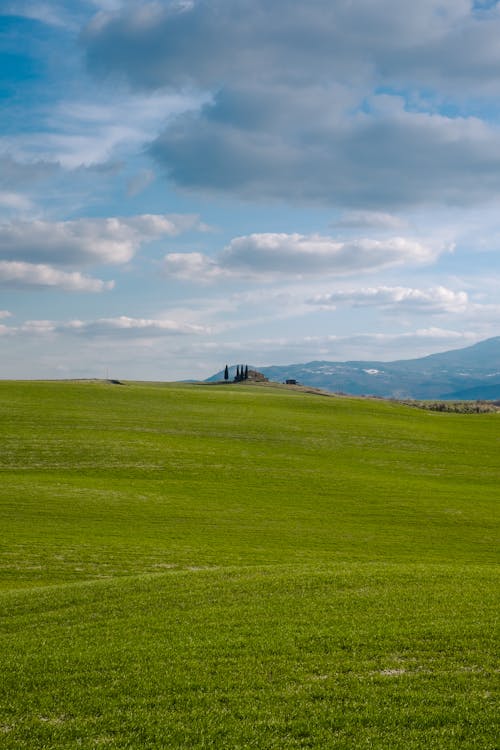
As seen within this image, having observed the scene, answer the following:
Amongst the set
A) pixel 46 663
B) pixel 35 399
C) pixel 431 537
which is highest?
pixel 35 399

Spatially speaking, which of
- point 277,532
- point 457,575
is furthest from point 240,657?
point 277,532

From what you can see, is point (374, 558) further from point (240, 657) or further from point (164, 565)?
point (240, 657)

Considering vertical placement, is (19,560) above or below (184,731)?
below

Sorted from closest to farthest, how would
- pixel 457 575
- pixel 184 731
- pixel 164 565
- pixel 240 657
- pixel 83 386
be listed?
pixel 184 731, pixel 240 657, pixel 457 575, pixel 164 565, pixel 83 386

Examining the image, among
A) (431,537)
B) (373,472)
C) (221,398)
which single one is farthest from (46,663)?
(221,398)

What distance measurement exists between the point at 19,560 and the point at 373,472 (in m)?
31.6

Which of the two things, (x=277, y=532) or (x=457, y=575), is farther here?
(x=277, y=532)

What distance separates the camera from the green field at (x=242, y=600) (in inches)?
412

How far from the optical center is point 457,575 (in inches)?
785

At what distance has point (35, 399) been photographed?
72.4 meters

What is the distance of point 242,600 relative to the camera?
16812 mm

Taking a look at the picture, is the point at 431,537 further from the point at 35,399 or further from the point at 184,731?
the point at 35,399

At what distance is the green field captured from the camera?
412 inches

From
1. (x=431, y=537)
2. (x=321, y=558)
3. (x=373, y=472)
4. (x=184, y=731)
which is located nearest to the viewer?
(x=184, y=731)
